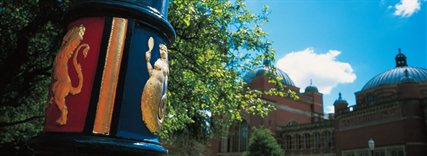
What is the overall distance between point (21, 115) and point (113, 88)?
43.8 ft

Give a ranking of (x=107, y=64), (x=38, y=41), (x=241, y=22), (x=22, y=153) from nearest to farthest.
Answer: (x=107, y=64) < (x=38, y=41) < (x=241, y=22) < (x=22, y=153)

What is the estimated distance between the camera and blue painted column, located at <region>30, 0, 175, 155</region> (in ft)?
8.24

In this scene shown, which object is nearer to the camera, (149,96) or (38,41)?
(149,96)

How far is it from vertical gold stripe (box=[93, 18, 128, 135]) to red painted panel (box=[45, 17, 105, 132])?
0.09 m

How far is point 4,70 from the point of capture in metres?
7.80

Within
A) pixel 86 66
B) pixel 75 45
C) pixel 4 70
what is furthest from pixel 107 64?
pixel 4 70

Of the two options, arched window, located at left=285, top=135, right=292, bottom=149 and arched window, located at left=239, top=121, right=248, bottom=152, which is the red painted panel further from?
arched window, located at left=239, top=121, right=248, bottom=152

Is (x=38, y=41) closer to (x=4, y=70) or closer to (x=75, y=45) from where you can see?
(x=4, y=70)

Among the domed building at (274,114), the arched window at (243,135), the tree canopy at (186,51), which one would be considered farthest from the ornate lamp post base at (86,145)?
the arched window at (243,135)

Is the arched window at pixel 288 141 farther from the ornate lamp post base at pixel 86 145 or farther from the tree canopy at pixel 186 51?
the ornate lamp post base at pixel 86 145

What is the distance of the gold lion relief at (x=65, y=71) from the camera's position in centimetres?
261

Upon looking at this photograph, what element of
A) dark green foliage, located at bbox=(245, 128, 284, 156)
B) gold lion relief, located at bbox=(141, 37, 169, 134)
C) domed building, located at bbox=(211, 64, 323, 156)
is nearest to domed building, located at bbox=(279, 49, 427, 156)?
domed building, located at bbox=(211, 64, 323, 156)

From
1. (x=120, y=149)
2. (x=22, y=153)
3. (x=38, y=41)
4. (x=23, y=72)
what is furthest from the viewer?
(x=22, y=153)

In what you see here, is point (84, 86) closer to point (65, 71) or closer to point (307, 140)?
point (65, 71)
